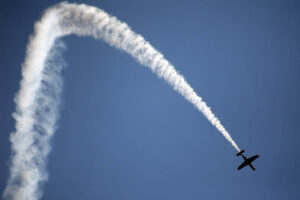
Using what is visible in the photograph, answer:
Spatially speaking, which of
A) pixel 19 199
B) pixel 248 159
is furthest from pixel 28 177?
pixel 248 159

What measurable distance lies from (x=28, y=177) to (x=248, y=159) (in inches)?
1072

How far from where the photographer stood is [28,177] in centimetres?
4072

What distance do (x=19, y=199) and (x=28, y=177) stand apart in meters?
3.14

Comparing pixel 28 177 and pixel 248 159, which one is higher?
pixel 28 177

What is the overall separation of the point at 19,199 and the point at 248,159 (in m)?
28.9

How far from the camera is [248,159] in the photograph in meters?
40.3

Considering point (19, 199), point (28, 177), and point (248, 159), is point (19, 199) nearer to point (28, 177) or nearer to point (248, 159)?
point (28, 177)

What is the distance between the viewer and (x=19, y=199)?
135ft
